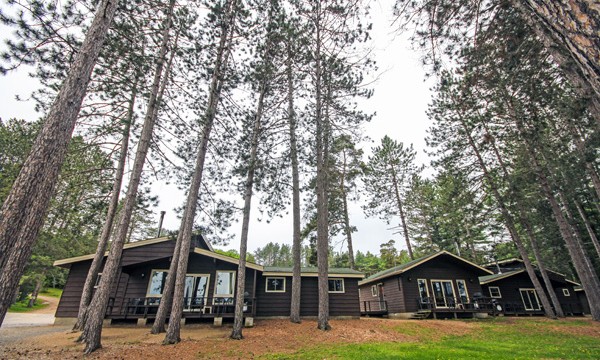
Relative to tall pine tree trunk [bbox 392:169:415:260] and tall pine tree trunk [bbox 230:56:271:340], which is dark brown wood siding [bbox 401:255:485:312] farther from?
tall pine tree trunk [bbox 230:56:271:340]

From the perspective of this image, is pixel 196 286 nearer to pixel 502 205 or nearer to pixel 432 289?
pixel 432 289

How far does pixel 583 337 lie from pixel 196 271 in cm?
1641

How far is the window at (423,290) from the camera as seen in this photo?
→ 1595 cm

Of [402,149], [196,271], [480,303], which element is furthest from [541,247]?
[196,271]

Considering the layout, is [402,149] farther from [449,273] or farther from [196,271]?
[196,271]

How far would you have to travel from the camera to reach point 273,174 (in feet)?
36.7

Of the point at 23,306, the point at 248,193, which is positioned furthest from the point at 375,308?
the point at 23,306

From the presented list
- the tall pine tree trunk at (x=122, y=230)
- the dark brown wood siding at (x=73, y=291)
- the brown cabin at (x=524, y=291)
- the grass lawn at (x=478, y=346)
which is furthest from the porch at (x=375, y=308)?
the dark brown wood siding at (x=73, y=291)

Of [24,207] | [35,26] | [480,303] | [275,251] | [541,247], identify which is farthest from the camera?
[275,251]

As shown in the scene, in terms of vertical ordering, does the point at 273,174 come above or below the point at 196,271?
above

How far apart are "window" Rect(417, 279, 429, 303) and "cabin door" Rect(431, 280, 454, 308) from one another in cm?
50

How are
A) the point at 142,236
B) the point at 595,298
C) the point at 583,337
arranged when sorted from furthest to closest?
the point at 142,236 → the point at 595,298 → the point at 583,337

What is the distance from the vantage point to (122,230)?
8.09 m

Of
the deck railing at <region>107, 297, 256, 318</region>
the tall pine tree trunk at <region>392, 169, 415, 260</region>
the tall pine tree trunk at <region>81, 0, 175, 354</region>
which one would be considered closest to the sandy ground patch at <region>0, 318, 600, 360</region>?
the tall pine tree trunk at <region>81, 0, 175, 354</region>
